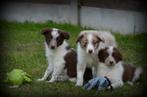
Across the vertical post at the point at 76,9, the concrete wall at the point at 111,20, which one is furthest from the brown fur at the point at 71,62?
the concrete wall at the point at 111,20

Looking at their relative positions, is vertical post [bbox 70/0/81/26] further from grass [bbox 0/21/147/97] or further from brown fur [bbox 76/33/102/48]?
brown fur [bbox 76/33/102/48]

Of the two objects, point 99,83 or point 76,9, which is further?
point 76,9

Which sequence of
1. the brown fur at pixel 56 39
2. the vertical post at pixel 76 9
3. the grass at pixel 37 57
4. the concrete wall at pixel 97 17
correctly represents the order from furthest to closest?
1. the concrete wall at pixel 97 17
2. the vertical post at pixel 76 9
3. the brown fur at pixel 56 39
4. the grass at pixel 37 57

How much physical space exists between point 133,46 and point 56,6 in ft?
4.38

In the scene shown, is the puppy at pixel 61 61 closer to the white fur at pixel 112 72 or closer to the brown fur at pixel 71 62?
the brown fur at pixel 71 62

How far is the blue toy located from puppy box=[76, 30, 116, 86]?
18 cm

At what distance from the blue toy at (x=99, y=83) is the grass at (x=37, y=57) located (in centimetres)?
7

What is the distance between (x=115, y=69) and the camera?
5469 millimetres

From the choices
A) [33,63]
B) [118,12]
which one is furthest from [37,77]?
[118,12]

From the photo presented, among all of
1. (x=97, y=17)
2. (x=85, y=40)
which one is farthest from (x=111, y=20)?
(x=85, y=40)

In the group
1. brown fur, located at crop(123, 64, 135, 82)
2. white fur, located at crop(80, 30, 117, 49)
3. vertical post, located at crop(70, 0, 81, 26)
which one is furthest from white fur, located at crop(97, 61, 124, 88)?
vertical post, located at crop(70, 0, 81, 26)

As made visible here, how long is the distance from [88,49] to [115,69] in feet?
1.43

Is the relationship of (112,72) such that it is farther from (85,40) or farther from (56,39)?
(56,39)

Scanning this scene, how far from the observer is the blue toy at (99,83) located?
5297 mm
